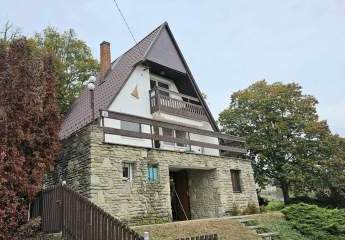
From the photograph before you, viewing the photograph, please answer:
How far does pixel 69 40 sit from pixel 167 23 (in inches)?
335

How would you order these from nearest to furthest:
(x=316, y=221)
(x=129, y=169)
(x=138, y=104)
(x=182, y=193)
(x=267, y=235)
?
(x=267, y=235), (x=129, y=169), (x=316, y=221), (x=182, y=193), (x=138, y=104)

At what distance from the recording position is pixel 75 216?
893 centimetres

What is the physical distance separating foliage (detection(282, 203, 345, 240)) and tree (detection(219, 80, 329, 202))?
11.5 metres

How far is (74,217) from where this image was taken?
897 cm

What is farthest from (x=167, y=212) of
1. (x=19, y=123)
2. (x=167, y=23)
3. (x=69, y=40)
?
(x=69, y=40)

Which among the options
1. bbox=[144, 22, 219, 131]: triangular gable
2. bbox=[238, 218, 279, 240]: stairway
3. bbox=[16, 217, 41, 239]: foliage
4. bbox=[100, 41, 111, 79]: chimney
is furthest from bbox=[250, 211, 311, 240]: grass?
bbox=[100, 41, 111, 79]: chimney

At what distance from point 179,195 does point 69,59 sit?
44.8ft

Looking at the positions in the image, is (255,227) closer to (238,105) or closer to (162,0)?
(162,0)

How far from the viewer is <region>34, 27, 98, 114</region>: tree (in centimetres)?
2408

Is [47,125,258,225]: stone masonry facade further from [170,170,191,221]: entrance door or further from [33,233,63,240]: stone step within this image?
[33,233,63,240]: stone step

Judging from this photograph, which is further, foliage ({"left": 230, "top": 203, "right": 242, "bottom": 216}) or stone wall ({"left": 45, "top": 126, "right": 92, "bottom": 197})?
foliage ({"left": 230, "top": 203, "right": 242, "bottom": 216})

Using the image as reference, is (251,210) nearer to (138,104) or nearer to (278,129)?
(138,104)

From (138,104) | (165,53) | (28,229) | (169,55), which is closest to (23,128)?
(28,229)

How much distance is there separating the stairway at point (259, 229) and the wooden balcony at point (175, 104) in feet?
24.0
